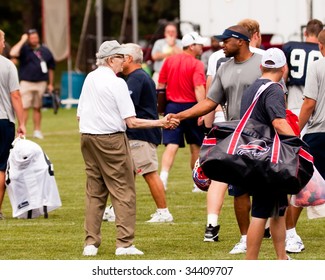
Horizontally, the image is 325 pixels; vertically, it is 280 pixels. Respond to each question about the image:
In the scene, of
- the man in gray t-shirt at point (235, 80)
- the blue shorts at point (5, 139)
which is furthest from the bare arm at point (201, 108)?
the blue shorts at point (5, 139)

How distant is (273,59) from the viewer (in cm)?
973

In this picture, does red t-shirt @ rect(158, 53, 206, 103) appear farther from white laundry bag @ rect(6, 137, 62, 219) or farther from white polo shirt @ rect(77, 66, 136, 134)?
white polo shirt @ rect(77, 66, 136, 134)

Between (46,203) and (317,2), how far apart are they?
1460 centimetres

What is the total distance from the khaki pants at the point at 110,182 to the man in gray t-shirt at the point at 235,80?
25.6 inches

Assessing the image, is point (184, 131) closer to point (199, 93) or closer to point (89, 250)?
A: point (199, 93)

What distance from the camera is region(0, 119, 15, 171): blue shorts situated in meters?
13.3

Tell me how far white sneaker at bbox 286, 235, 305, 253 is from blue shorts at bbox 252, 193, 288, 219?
62.4 inches

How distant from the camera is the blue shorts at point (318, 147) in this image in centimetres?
1141

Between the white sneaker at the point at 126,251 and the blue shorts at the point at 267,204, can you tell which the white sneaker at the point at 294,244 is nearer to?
the white sneaker at the point at 126,251

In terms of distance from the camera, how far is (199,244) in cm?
1166

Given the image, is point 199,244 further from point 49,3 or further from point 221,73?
point 49,3

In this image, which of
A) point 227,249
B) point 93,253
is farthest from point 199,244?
point 93,253

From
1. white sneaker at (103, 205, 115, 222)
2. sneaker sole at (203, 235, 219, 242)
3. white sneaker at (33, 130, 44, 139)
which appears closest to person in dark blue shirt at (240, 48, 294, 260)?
sneaker sole at (203, 235, 219, 242)
